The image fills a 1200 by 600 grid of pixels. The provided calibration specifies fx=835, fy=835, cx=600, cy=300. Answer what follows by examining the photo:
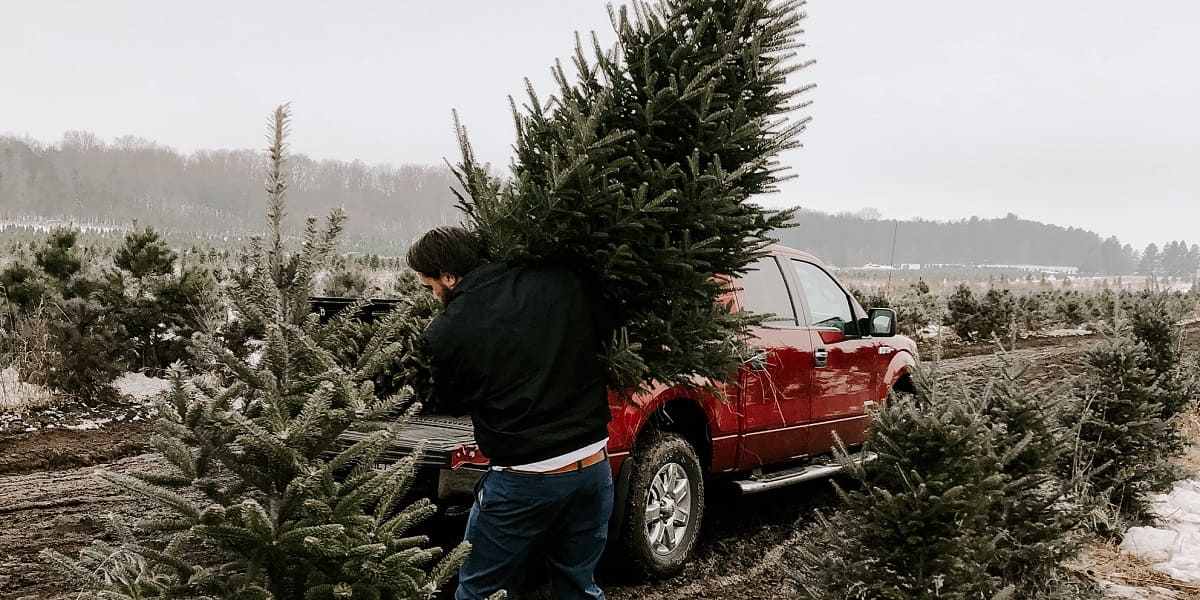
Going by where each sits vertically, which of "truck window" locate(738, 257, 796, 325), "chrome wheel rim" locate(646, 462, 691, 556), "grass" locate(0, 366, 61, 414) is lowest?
"grass" locate(0, 366, 61, 414)

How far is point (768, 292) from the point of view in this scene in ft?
19.3

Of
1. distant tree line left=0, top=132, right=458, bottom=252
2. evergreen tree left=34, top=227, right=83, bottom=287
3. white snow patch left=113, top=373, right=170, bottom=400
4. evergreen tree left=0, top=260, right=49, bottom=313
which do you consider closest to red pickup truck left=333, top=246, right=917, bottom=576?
white snow patch left=113, top=373, right=170, bottom=400

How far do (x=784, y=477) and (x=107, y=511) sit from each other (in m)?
3.97

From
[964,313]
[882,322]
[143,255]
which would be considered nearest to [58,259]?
[143,255]

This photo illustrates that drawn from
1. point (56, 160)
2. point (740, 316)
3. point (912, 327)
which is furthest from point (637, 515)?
point (56, 160)

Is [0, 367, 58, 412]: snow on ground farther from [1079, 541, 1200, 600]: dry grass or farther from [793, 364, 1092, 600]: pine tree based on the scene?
[1079, 541, 1200, 600]: dry grass

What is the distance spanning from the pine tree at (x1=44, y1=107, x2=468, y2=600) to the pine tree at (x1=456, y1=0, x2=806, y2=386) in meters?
1.12

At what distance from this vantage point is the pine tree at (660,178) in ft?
10.2

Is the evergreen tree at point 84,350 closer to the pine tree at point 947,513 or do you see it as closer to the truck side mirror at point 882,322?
the truck side mirror at point 882,322

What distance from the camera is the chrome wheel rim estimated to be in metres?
4.74

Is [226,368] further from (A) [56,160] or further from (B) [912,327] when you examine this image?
(A) [56,160]

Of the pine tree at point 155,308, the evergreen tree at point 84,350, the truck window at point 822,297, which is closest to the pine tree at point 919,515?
the truck window at point 822,297

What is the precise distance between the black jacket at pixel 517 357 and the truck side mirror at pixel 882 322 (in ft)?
13.4

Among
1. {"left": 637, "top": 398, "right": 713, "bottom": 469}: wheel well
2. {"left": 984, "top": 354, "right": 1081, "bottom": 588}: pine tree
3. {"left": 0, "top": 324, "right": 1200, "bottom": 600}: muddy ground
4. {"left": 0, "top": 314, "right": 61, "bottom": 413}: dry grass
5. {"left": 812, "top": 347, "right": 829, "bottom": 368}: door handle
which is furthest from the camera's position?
{"left": 0, "top": 314, "right": 61, "bottom": 413}: dry grass
